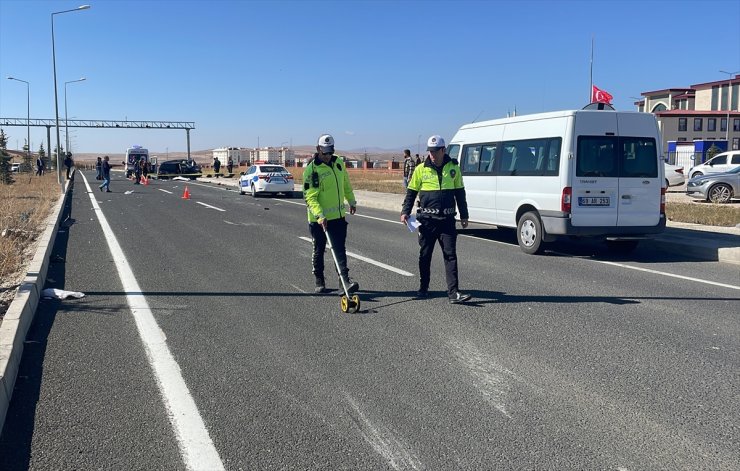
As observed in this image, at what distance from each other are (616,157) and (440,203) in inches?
196

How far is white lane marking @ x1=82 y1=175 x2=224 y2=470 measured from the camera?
381cm

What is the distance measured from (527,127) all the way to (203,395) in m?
8.95

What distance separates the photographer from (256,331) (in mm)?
6480

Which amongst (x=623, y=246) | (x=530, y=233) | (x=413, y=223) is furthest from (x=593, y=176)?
(x=413, y=223)

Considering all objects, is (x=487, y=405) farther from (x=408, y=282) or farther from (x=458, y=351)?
(x=408, y=282)

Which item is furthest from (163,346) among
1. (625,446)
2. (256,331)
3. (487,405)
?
(625,446)

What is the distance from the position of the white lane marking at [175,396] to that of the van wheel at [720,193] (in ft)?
67.1

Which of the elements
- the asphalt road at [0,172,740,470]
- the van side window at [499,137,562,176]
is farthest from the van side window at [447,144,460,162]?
the asphalt road at [0,172,740,470]

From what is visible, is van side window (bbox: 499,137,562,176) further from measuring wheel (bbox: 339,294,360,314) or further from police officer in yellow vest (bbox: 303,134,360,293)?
measuring wheel (bbox: 339,294,360,314)

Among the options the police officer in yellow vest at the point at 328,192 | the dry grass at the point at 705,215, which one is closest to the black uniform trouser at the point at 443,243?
the police officer in yellow vest at the point at 328,192

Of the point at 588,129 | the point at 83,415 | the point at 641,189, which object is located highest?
the point at 588,129

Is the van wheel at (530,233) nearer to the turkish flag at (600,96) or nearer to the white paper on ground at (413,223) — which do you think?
the white paper on ground at (413,223)

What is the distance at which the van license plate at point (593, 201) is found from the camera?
11.3 m

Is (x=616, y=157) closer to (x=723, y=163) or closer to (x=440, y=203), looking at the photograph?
(x=440, y=203)
